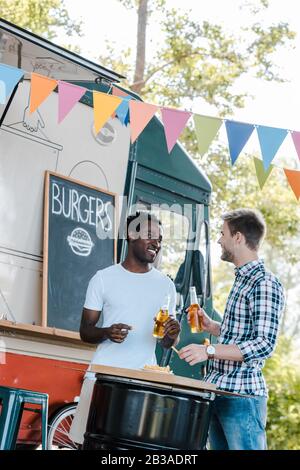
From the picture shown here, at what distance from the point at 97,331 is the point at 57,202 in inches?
79.3

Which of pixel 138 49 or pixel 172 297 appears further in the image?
pixel 138 49

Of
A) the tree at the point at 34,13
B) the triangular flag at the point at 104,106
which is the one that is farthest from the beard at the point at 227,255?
the tree at the point at 34,13

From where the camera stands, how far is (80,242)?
6.95m

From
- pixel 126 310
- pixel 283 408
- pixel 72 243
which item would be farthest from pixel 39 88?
pixel 283 408

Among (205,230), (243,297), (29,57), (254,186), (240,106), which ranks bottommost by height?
(243,297)

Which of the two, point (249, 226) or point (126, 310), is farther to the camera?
point (126, 310)

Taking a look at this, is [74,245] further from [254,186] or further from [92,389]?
[254,186]

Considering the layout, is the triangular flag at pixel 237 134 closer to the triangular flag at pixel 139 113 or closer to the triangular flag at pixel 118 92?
the triangular flag at pixel 139 113

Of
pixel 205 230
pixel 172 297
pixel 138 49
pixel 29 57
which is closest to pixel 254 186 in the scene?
pixel 138 49

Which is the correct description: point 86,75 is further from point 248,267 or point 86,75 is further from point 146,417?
point 146,417

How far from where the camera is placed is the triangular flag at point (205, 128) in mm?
6117

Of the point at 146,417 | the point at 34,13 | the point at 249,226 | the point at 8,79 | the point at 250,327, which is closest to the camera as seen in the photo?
the point at 146,417

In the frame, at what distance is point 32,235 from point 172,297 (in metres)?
1.63

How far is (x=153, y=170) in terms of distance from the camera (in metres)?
7.59
